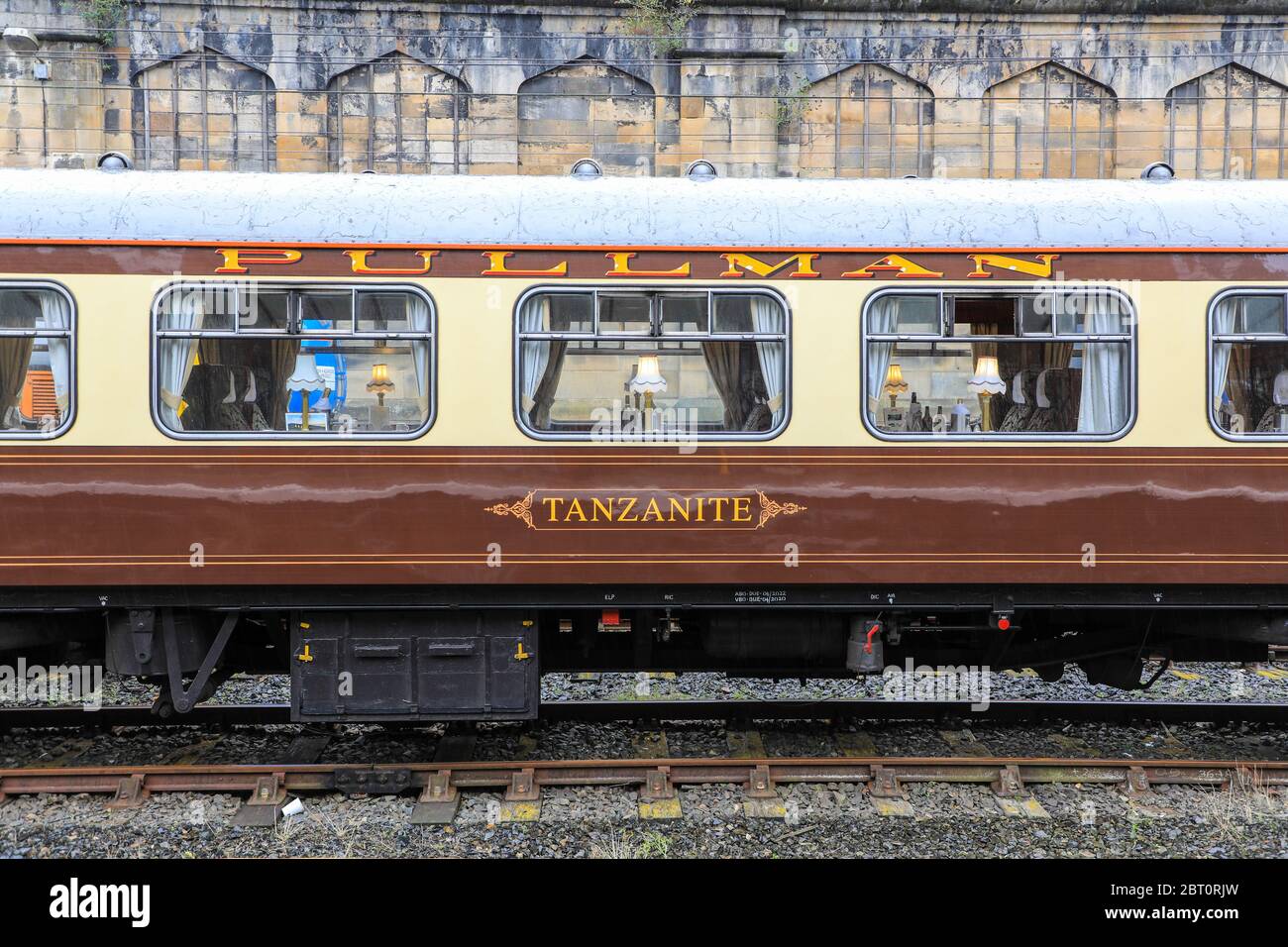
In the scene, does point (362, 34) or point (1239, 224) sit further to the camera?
point (362, 34)

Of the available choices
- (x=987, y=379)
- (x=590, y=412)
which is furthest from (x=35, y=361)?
(x=987, y=379)

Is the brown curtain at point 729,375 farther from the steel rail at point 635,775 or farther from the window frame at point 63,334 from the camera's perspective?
the window frame at point 63,334

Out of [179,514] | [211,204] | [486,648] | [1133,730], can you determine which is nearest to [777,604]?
[486,648]

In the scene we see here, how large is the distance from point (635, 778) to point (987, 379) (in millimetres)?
3124

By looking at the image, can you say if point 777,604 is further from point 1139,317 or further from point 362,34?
point 362,34

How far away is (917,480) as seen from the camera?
17.7ft

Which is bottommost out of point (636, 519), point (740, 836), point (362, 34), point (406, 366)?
point (740, 836)

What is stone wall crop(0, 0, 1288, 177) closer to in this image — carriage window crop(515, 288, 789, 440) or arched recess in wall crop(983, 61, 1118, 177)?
arched recess in wall crop(983, 61, 1118, 177)

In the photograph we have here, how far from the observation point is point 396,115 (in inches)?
593

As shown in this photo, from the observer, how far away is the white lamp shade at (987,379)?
17.9ft

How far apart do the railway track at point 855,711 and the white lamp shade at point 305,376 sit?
8.31ft

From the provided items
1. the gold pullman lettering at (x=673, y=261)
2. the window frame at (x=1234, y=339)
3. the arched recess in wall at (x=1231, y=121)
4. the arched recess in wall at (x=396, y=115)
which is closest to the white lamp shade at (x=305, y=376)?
the gold pullman lettering at (x=673, y=261)

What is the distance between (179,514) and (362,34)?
12211 millimetres

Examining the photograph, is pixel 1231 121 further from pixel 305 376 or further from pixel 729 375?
pixel 305 376
